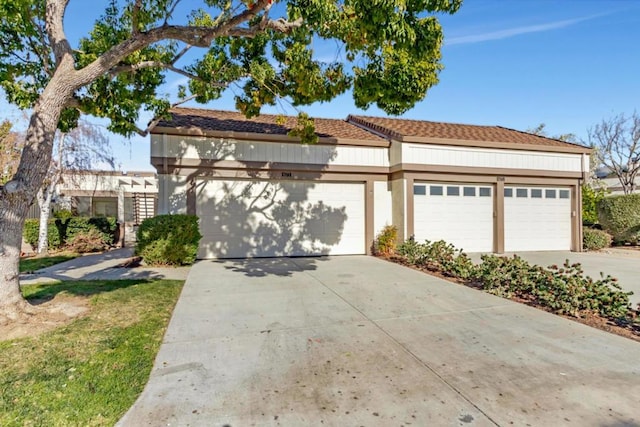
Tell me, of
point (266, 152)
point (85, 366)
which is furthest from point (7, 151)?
point (85, 366)

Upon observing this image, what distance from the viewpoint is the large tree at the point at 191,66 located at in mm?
4684

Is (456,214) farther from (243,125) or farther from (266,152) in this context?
(243,125)

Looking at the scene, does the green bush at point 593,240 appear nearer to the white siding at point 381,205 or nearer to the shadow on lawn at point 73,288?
the white siding at point 381,205

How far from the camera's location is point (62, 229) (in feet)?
42.5

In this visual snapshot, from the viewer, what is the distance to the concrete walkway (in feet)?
24.9

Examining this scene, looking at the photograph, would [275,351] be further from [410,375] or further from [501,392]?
[501,392]

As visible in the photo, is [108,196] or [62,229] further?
[108,196]

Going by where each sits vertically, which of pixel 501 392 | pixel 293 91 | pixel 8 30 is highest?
pixel 8 30

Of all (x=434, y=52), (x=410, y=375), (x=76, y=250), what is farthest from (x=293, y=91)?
(x=76, y=250)

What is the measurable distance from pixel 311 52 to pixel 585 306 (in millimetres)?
6562

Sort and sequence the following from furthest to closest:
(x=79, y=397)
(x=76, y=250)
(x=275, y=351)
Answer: (x=76, y=250) < (x=275, y=351) < (x=79, y=397)

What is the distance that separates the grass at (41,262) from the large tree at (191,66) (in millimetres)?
3888

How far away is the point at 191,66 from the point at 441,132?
28.1ft

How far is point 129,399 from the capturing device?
2932mm
